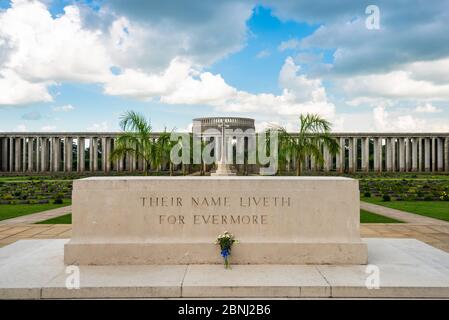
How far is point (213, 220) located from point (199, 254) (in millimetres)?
888

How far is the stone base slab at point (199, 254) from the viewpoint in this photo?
8.61 meters

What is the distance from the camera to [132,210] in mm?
8820

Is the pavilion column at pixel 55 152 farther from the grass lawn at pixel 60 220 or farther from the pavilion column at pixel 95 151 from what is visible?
the grass lawn at pixel 60 220

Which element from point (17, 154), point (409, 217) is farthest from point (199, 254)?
point (17, 154)

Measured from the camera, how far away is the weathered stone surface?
8641 mm

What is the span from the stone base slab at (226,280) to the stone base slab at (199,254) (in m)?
0.21

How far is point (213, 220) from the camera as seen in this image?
888 cm

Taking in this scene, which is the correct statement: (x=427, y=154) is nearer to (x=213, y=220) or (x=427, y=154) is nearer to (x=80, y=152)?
(x=80, y=152)

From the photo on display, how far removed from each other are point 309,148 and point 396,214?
5.99 m

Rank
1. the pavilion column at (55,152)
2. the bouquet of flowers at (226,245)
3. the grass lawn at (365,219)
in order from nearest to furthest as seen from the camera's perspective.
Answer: the bouquet of flowers at (226,245), the grass lawn at (365,219), the pavilion column at (55,152)

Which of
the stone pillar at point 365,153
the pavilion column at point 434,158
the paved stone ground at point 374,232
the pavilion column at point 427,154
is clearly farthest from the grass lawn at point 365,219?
the pavilion column at point 434,158

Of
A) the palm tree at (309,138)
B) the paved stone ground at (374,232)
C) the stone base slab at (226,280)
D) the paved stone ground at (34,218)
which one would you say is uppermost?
the palm tree at (309,138)

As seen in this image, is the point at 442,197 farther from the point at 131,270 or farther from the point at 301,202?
the point at 131,270
